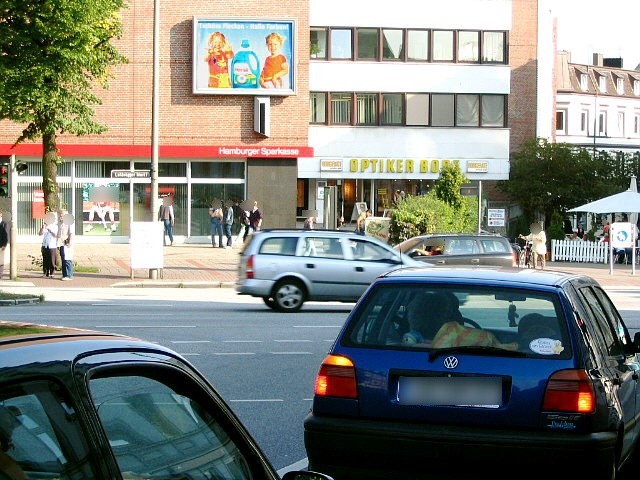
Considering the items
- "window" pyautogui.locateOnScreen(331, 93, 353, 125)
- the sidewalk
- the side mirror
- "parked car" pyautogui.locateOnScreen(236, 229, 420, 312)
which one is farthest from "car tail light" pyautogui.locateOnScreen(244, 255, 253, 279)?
"window" pyautogui.locateOnScreen(331, 93, 353, 125)

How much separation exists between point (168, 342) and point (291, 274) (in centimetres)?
650

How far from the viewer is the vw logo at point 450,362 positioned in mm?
6645

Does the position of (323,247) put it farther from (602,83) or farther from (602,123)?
(602,83)

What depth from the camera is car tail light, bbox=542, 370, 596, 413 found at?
646cm

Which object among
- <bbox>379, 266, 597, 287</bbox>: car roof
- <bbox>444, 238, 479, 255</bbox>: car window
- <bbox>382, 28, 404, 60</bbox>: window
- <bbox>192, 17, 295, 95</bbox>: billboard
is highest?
<bbox>382, 28, 404, 60</bbox>: window

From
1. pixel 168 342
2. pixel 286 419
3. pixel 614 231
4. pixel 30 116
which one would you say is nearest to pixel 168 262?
pixel 30 116

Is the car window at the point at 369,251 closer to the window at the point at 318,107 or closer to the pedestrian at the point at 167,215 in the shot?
the pedestrian at the point at 167,215

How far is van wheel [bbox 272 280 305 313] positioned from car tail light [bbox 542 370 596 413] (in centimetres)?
1577

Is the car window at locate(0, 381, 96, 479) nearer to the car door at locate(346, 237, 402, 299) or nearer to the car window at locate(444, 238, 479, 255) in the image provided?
the car door at locate(346, 237, 402, 299)

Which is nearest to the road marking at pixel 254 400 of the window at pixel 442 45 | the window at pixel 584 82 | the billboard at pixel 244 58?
the billboard at pixel 244 58

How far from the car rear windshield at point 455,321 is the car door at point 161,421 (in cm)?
330

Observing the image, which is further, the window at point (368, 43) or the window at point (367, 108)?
the window at point (367, 108)

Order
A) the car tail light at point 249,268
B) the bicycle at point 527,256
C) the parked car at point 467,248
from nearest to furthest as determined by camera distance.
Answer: the car tail light at point 249,268, the parked car at point 467,248, the bicycle at point 527,256

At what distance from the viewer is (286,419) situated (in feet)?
33.7
